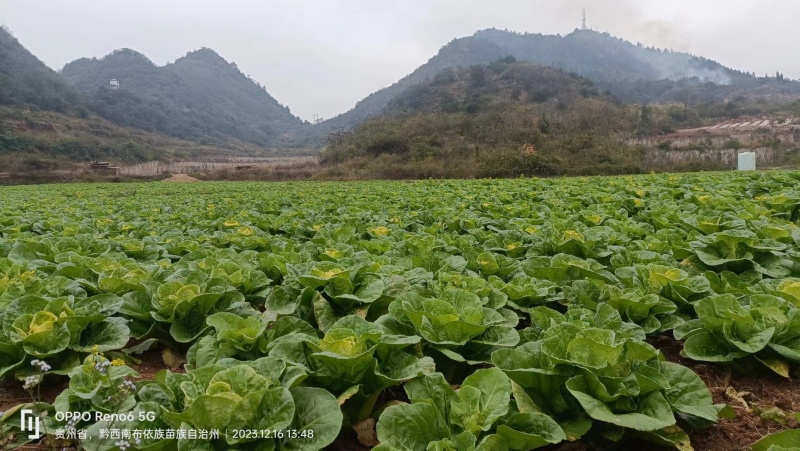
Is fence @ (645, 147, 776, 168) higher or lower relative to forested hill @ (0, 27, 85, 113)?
lower

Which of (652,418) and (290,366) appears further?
(290,366)

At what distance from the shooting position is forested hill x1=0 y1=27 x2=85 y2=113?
67500 millimetres

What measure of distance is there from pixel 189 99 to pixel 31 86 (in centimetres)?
4505

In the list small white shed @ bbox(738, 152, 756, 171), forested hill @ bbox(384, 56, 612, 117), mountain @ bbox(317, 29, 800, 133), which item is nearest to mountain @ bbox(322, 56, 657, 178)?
forested hill @ bbox(384, 56, 612, 117)

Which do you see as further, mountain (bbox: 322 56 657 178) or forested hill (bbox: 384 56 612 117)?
forested hill (bbox: 384 56 612 117)

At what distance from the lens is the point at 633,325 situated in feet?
7.96

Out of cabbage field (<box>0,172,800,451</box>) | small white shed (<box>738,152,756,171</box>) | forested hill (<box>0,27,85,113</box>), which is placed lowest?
cabbage field (<box>0,172,800,451</box>)

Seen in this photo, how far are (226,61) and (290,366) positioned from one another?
167819mm

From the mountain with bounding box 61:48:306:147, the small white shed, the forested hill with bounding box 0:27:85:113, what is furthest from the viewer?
the mountain with bounding box 61:48:306:147

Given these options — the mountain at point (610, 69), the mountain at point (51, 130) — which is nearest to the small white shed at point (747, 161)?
the mountain at point (51, 130)

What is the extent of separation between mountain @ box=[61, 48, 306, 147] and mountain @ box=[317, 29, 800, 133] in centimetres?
1933

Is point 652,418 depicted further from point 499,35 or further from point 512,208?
point 499,35

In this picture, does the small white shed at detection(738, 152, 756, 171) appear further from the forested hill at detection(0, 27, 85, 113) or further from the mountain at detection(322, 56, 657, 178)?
the forested hill at detection(0, 27, 85, 113)

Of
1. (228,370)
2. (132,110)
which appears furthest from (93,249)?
(132,110)
